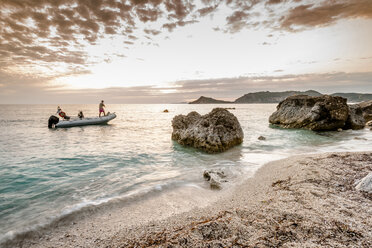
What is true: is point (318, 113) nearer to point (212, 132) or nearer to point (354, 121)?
point (354, 121)

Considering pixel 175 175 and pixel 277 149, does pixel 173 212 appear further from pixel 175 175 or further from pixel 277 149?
pixel 277 149

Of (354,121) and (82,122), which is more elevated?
(82,122)

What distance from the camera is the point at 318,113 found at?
17750mm

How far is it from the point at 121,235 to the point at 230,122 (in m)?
9.65

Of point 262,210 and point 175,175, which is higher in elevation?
point 262,210

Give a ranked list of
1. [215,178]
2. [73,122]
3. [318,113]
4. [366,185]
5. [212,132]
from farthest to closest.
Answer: [73,122] < [318,113] < [212,132] < [215,178] < [366,185]

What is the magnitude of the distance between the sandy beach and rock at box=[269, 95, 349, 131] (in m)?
14.2

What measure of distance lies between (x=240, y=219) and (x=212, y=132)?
25.5 ft

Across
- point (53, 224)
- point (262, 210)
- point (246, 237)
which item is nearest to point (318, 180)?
point (262, 210)

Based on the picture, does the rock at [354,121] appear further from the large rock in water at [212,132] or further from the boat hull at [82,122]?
the boat hull at [82,122]

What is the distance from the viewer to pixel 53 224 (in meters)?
4.14

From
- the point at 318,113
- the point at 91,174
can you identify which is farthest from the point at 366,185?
the point at 318,113

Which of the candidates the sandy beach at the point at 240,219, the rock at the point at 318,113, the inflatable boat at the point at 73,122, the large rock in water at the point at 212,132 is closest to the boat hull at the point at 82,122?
the inflatable boat at the point at 73,122

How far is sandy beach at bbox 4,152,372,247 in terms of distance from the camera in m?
2.57
